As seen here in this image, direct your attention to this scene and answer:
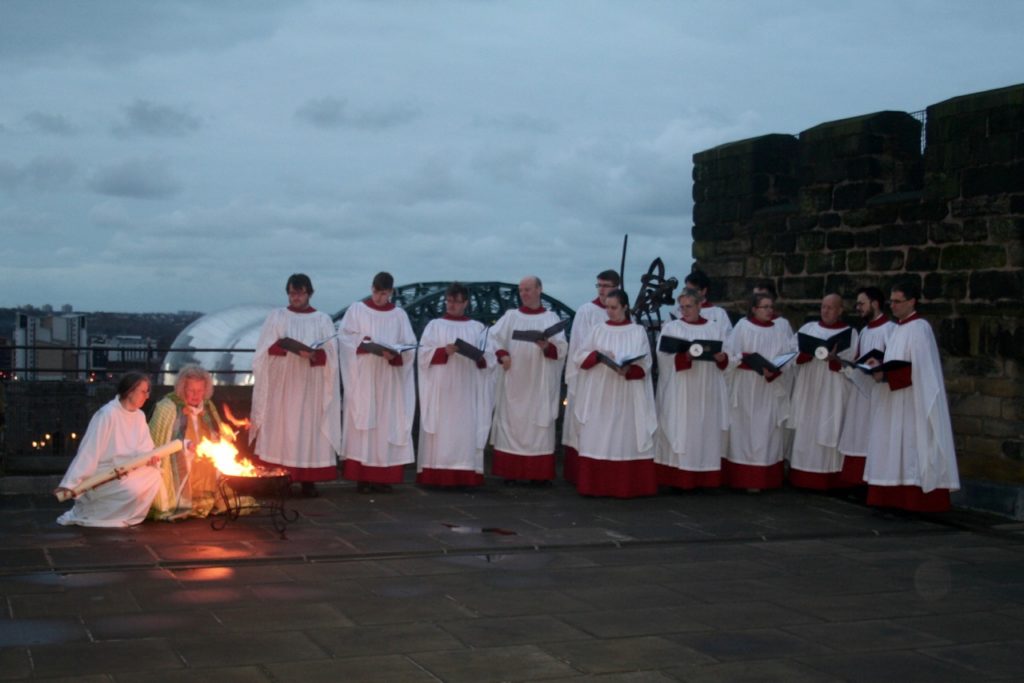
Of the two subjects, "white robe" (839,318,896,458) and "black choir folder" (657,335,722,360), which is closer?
"white robe" (839,318,896,458)

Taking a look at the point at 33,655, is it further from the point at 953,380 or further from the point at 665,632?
the point at 953,380

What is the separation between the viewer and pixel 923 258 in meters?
11.7

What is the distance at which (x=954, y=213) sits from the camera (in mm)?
→ 11320

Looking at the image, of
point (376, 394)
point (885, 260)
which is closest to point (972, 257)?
point (885, 260)

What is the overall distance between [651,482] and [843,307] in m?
2.60

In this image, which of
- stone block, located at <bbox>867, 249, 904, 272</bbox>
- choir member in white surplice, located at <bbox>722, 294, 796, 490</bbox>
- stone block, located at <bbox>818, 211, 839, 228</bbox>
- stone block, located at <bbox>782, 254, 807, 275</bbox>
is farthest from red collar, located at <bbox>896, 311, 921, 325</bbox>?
stone block, located at <bbox>782, 254, 807, 275</bbox>

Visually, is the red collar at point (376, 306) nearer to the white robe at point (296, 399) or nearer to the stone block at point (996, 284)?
the white robe at point (296, 399)

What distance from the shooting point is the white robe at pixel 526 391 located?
39.7 feet

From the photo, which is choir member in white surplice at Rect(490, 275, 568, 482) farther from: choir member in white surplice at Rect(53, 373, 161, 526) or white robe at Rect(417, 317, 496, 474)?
choir member in white surplice at Rect(53, 373, 161, 526)

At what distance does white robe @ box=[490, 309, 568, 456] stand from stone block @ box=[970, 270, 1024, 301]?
3.65 metres

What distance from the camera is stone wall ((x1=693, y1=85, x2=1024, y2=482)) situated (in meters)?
10.8

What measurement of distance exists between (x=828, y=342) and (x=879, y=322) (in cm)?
48

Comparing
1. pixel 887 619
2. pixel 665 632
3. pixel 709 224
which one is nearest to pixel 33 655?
pixel 665 632

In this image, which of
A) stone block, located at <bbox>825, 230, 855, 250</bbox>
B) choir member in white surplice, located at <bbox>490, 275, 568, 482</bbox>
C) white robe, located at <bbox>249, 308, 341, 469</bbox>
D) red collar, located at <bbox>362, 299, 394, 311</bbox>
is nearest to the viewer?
white robe, located at <bbox>249, 308, 341, 469</bbox>
